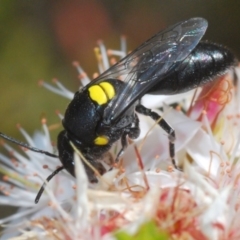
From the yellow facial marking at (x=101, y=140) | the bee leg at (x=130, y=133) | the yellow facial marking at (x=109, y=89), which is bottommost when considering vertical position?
the bee leg at (x=130, y=133)

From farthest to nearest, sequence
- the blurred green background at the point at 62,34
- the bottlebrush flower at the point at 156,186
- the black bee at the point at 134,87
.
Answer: the blurred green background at the point at 62,34, the black bee at the point at 134,87, the bottlebrush flower at the point at 156,186

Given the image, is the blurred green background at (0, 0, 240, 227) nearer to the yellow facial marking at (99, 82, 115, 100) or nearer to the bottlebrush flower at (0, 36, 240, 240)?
the bottlebrush flower at (0, 36, 240, 240)

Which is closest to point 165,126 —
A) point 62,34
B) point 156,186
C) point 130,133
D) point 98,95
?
point 130,133

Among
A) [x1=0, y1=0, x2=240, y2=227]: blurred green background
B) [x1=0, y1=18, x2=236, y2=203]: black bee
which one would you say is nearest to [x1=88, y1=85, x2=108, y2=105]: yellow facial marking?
[x1=0, y1=18, x2=236, y2=203]: black bee

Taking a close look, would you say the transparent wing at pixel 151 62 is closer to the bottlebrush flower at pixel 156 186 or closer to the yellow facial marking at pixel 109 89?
the yellow facial marking at pixel 109 89

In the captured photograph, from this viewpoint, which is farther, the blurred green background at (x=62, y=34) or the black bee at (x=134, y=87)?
the blurred green background at (x=62, y=34)

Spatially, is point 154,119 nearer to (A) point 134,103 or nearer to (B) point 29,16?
(A) point 134,103

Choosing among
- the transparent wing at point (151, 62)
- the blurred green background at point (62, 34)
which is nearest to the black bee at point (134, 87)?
the transparent wing at point (151, 62)

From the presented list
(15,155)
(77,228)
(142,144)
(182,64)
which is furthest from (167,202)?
(15,155)

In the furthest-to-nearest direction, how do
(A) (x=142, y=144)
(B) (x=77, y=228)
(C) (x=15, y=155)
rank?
(C) (x=15, y=155) → (A) (x=142, y=144) → (B) (x=77, y=228)
